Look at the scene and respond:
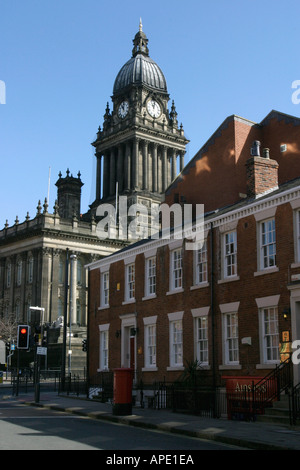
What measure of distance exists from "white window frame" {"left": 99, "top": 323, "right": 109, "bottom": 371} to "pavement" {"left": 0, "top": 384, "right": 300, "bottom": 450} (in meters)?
6.39

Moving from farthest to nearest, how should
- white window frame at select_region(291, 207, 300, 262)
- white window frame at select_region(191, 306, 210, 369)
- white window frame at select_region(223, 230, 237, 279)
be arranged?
white window frame at select_region(191, 306, 210, 369), white window frame at select_region(223, 230, 237, 279), white window frame at select_region(291, 207, 300, 262)

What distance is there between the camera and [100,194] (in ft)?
341

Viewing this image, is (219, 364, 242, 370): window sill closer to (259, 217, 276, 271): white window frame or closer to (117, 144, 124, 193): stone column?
(259, 217, 276, 271): white window frame

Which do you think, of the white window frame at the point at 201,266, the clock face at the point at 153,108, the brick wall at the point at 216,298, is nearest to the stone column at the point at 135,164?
the clock face at the point at 153,108

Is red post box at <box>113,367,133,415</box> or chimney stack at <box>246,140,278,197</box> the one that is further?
chimney stack at <box>246,140,278,197</box>

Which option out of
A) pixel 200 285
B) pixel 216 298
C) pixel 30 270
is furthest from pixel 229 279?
pixel 30 270

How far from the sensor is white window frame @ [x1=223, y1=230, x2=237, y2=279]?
23552 mm

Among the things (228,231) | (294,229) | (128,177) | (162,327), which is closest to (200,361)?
(162,327)

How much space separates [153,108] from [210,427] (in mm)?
89335

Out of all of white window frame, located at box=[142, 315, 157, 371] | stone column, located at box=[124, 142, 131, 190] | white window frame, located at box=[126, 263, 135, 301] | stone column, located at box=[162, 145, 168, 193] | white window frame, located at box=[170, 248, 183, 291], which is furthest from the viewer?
stone column, located at box=[162, 145, 168, 193]

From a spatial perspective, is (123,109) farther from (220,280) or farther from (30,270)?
(220,280)

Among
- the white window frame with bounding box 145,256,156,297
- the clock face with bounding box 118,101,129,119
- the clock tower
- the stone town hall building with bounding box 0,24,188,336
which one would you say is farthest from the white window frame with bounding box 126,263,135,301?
the clock face with bounding box 118,101,129,119
